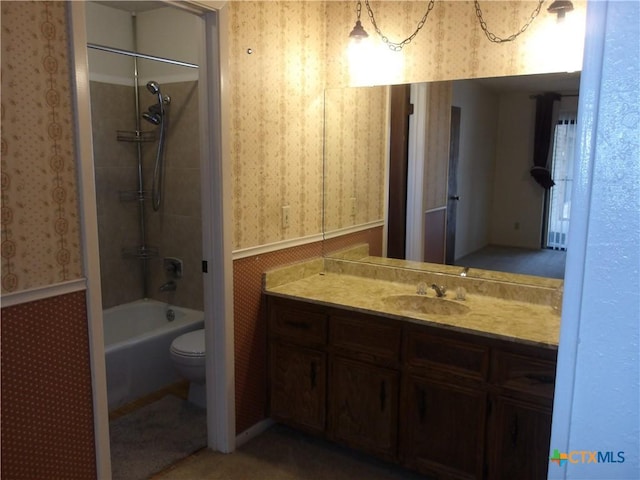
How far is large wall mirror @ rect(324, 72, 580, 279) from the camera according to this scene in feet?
7.73

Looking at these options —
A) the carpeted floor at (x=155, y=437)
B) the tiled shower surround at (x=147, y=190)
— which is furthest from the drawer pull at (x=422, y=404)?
the tiled shower surround at (x=147, y=190)

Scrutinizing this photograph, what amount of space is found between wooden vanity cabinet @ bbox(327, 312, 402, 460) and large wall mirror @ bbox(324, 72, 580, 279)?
0.61m

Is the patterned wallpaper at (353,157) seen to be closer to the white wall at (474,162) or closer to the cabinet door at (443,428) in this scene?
the white wall at (474,162)

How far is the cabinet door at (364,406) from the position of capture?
7.61 ft

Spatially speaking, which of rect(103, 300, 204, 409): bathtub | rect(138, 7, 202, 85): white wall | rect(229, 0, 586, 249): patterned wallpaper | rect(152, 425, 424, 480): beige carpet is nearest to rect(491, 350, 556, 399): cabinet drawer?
rect(152, 425, 424, 480): beige carpet

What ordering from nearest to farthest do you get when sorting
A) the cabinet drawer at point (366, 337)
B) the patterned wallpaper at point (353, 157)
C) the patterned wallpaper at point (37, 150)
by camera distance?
1. the patterned wallpaper at point (37, 150)
2. the cabinet drawer at point (366, 337)
3. the patterned wallpaper at point (353, 157)

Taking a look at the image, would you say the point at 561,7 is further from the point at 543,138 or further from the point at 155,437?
the point at 155,437

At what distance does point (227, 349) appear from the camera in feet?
8.18

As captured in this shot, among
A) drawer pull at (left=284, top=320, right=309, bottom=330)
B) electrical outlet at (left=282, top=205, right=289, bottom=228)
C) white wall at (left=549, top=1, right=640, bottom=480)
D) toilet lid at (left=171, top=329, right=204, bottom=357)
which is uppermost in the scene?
white wall at (left=549, top=1, right=640, bottom=480)

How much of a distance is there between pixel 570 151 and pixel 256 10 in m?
1.56

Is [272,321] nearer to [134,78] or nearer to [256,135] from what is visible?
[256,135]

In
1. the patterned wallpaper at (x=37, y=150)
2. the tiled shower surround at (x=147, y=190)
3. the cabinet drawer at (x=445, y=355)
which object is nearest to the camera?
the patterned wallpaper at (x=37, y=150)

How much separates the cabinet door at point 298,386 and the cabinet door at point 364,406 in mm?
70

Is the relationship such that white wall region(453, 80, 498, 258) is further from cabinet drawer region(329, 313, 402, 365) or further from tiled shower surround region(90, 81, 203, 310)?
tiled shower surround region(90, 81, 203, 310)
